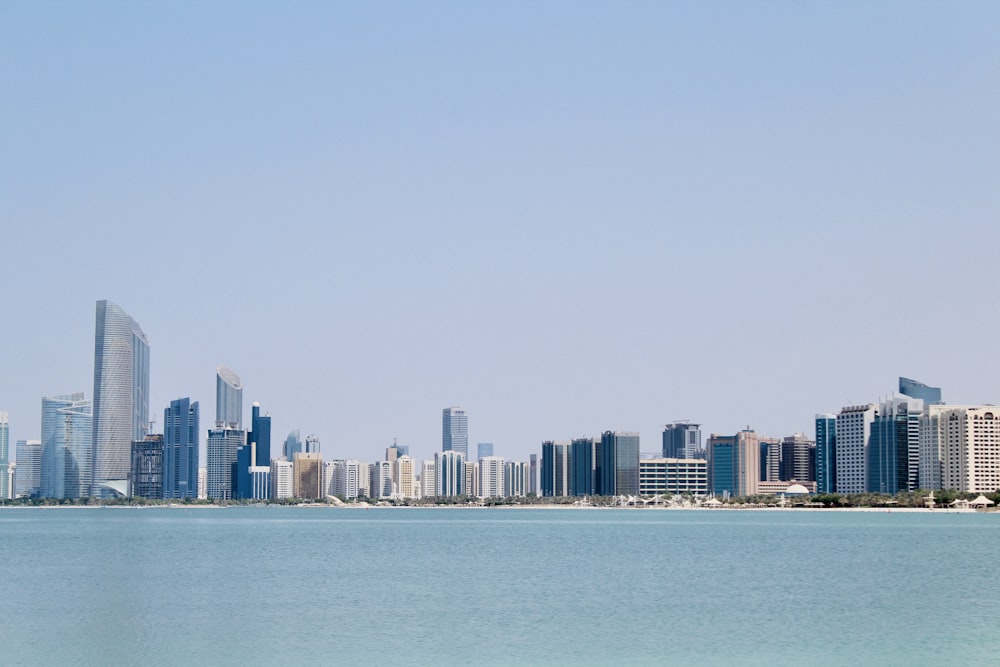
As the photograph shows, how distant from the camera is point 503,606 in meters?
48.1

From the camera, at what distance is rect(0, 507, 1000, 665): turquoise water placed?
36.8 metres

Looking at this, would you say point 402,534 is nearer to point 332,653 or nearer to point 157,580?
point 157,580

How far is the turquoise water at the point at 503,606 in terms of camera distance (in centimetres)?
3678

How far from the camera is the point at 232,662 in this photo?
115ft

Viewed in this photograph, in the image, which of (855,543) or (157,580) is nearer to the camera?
(157,580)

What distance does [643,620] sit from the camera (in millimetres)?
43875

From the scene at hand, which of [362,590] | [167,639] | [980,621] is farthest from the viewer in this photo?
[362,590]

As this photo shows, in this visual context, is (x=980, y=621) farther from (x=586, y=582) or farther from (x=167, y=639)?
(x=167, y=639)

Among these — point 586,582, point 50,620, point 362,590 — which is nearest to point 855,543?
point 586,582

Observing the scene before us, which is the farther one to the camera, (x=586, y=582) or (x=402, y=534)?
(x=402, y=534)

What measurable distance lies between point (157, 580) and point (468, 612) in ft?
69.2

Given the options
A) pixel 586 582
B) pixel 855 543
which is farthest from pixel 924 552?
pixel 586 582

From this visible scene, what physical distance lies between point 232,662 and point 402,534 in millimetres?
86127

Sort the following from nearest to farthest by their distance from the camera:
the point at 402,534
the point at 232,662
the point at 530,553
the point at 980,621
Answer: the point at 232,662 < the point at 980,621 < the point at 530,553 < the point at 402,534
